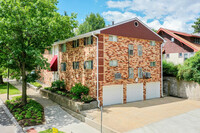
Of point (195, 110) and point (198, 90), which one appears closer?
point (195, 110)

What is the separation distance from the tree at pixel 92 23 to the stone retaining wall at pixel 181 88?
27.2 m

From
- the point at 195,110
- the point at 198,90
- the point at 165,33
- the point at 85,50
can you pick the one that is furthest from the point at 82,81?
the point at 165,33

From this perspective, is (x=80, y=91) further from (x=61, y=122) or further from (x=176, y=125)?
(x=176, y=125)

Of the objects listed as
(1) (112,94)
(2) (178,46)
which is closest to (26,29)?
(1) (112,94)

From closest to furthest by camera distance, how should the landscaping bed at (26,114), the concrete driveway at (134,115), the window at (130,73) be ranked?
the concrete driveway at (134,115) < the landscaping bed at (26,114) < the window at (130,73)

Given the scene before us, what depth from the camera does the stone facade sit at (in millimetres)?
14133

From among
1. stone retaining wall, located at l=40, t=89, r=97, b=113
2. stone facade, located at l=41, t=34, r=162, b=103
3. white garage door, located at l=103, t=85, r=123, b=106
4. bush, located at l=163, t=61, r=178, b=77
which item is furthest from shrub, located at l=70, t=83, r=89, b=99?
bush, located at l=163, t=61, r=178, b=77

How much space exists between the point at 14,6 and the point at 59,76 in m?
9.91

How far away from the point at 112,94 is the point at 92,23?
3150 cm

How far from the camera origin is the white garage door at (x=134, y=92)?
16000 millimetres

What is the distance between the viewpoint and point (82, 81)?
15.8 metres

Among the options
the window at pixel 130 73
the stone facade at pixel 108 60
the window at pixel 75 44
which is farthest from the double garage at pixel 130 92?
the window at pixel 75 44

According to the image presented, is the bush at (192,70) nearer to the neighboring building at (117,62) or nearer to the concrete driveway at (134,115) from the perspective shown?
the neighboring building at (117,62)

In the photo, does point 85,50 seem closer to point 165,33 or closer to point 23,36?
point 23,36
